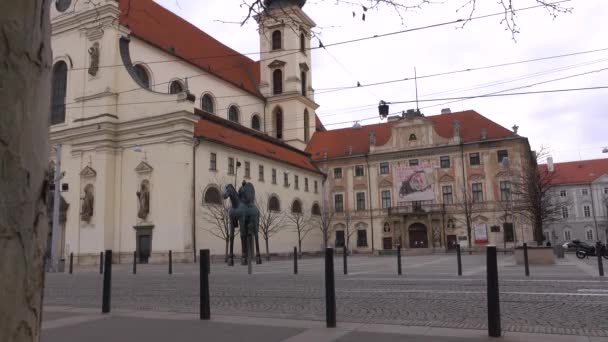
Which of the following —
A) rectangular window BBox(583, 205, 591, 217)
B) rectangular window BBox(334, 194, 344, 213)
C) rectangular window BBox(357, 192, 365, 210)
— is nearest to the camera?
rectangular window BBox(357, 192, 365, 210)

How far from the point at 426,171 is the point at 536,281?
4369 cm

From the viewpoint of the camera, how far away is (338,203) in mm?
60656

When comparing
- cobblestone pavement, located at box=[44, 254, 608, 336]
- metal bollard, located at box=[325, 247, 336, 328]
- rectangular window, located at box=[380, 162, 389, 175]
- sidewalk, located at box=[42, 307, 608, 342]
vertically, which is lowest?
cobblestone pavement, located at box=[44, 254, 608, 336]

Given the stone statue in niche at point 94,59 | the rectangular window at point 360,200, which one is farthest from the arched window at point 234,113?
the rectangular window at point 360,200

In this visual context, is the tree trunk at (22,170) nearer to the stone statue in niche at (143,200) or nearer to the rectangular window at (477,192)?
the stone statue in niche at (143,200)

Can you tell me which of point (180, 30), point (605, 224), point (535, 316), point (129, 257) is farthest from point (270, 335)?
point (605, 224)

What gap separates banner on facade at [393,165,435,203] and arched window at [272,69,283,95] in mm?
17105

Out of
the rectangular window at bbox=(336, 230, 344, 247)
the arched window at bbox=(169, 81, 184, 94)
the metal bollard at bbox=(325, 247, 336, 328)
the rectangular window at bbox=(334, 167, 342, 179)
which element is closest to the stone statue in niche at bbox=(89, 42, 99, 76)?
the arched window at bbox=(169, 81, 184, 94)

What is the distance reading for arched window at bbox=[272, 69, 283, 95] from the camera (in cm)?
6228

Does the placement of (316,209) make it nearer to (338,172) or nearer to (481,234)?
(338,172)

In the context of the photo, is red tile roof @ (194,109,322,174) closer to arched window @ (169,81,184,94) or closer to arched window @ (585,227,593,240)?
arched window @ (169,81,184,94)

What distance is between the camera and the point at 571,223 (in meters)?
88.9

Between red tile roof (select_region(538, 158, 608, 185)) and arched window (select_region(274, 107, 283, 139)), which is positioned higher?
arched window (select_region(274, 107, 283, 139))

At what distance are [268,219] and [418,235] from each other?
18.9 metres
